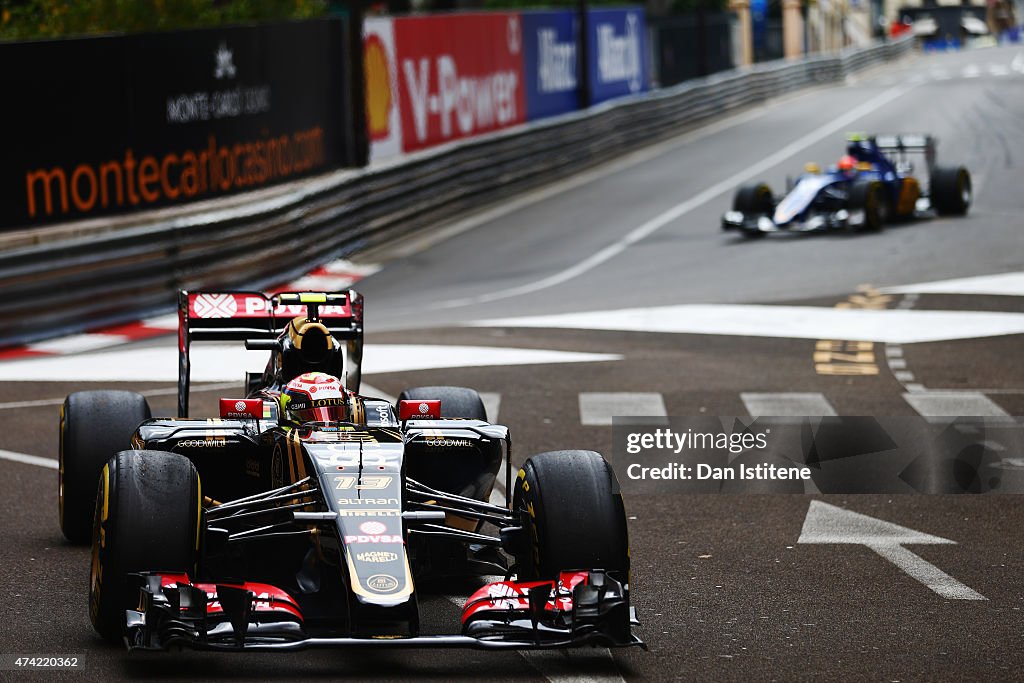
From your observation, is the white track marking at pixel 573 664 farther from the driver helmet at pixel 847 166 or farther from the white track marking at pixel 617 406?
the driver helmet at pixel 847 166

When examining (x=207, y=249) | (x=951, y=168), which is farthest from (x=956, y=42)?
(x=207, y=249)

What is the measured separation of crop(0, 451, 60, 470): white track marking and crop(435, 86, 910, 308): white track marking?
930 centimetres

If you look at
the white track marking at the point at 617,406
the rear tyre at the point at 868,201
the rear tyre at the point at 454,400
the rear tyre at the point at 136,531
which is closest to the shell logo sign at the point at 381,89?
the rear tyre at the point at 868,201

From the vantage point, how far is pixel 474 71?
31125mm

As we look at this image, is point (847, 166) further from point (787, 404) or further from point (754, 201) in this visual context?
point (787, 404)

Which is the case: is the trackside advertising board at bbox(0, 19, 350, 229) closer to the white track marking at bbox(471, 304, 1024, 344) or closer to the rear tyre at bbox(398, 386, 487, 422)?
the white track marking at bbox(471, 304, 1024, 344)

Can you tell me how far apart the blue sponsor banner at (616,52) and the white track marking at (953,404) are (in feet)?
81.8

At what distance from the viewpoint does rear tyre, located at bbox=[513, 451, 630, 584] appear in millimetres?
6906

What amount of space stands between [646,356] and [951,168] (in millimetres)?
12642

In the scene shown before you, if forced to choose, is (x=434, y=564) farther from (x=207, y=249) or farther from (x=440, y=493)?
(x=207, y=249)

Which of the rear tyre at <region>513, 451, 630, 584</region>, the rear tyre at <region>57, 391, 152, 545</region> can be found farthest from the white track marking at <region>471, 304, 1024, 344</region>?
the rear tyre at <region>513, 451, 630, 584</region>

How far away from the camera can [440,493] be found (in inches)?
294

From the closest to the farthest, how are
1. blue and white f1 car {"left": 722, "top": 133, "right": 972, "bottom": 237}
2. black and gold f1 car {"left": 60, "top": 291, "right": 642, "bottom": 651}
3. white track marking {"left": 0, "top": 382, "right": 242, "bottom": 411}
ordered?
black and gold f1 car {"left": 60, "top": 291, "right": 642, "bottom": 651} < white track marking {"left": 0, "top": 382, "right": 242, "bottom": 411} < blue and white f1 car {"left": 722, "top": 133, "right": 972, "bottom": 237}

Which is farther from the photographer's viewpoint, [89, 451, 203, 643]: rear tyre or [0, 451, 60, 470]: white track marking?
[0, 451, 60, 470]: white track marking
